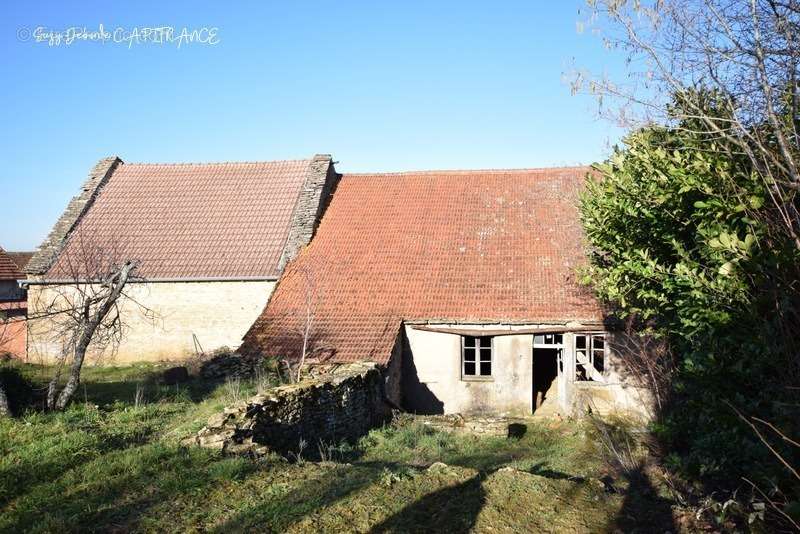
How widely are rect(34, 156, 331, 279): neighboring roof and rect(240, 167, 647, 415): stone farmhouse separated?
6.80ft

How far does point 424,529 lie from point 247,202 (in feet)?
56.6

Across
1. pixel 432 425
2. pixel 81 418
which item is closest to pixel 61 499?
pixel 81 418

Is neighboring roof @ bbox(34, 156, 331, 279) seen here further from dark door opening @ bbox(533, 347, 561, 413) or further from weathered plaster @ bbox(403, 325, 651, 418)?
dark door opening @ bbox(533, 347, 561, 413)

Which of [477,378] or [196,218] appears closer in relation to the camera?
[477,378]

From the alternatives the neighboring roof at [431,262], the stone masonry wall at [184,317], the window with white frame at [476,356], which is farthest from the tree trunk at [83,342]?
the window with white frame at [476,356]

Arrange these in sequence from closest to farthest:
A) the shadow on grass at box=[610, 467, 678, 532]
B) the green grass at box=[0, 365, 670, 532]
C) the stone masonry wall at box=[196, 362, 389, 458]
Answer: the green grass at box=[0, 365, 670, 532]
the shadow on grass at box=[610, 467, 678, 532]
the stone masonry wall at box=[196, 362, 389, 458]

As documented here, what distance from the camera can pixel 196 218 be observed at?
21.8 m

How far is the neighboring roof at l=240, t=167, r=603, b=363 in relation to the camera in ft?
53.4

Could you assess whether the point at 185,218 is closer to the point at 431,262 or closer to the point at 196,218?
the point at 196,218

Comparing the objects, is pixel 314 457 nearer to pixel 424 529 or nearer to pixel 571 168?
pixel 424 529

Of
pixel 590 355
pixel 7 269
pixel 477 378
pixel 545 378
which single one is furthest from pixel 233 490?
pixel 7 269

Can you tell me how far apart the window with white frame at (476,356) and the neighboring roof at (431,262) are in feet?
2.40

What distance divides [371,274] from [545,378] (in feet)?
20.8

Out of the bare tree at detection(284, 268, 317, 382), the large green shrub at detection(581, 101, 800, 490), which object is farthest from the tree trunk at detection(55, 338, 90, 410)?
the large green shrub at detection(581, 101, 800, 490)
